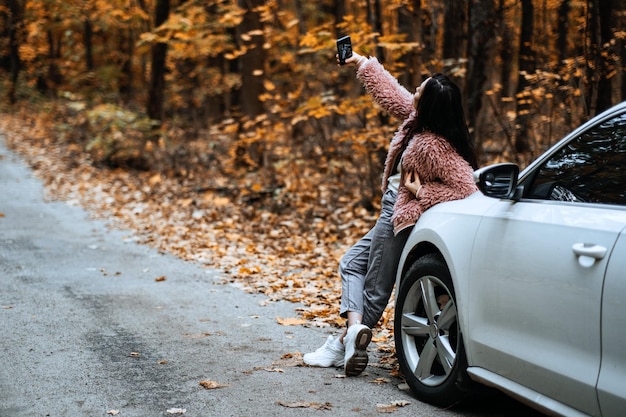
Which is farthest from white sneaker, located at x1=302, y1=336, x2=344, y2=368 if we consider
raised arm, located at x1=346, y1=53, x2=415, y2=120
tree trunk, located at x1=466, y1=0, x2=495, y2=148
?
tree trunk, located at x1=466, y1=0, x2=495, y2=148

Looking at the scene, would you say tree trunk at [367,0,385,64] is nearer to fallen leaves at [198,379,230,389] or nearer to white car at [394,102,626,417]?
white car at [394,102,626,417]

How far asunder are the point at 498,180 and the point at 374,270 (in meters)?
1.42

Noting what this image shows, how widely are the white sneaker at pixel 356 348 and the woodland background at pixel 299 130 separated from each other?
169 cm

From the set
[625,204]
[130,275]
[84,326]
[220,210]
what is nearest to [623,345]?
[625,204]

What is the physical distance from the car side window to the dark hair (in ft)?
3.25

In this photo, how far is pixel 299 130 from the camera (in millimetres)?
21000

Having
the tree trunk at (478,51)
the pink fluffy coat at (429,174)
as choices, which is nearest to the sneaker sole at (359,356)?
the pink fluffy coat at (429,174)


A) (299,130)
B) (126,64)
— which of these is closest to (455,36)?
(299,130)

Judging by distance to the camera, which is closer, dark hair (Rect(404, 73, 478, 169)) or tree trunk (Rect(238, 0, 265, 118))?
dark hair (Rect(404, 73, 478, 169))

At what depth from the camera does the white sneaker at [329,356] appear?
5.12 m

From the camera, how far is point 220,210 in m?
13.2

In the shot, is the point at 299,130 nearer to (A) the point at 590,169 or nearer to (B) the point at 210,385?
(B) the point at 210,385

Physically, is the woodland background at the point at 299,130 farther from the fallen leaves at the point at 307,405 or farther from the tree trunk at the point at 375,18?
the fallen leaves at the point at 307,405

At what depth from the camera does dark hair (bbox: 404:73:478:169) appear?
4656mm
